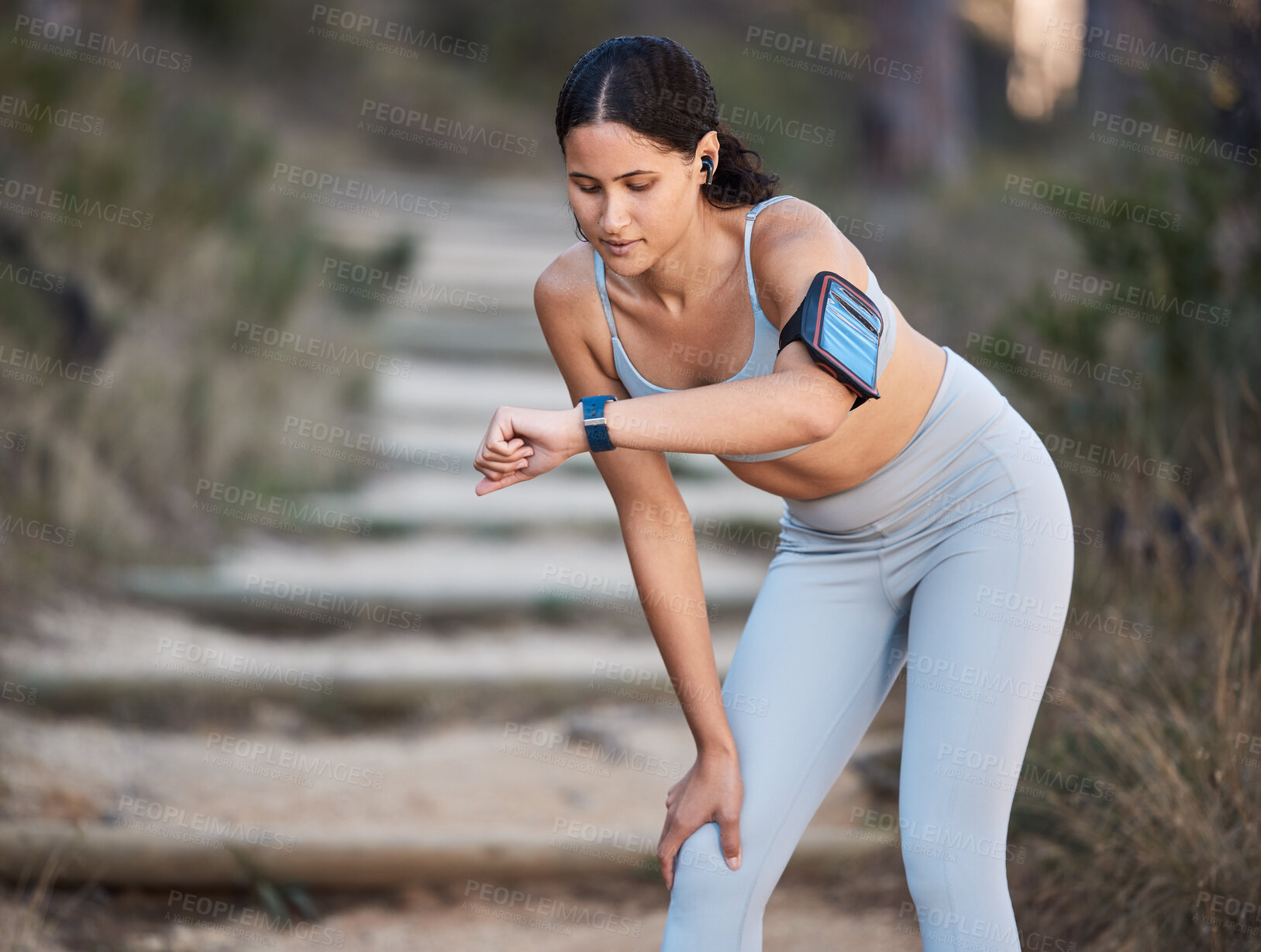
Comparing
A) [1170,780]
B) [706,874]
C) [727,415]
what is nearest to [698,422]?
[727,415]

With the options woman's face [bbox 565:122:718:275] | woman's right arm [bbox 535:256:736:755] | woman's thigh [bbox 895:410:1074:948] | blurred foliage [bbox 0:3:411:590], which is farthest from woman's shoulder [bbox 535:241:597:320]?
blurred foliage [bbox 0:3:411:590]

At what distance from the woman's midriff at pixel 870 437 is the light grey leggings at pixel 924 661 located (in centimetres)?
2

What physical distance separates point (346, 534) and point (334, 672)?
4.44ft

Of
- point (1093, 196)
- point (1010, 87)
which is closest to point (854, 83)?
point (1010, 87)

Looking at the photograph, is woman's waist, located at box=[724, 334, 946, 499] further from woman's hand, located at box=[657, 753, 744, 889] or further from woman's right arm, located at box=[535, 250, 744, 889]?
woman's hand, located at box=[657, 753, 744, 889]

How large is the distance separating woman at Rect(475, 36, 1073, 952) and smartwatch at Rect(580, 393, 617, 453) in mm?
184

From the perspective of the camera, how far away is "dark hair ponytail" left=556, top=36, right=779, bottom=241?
1508mm

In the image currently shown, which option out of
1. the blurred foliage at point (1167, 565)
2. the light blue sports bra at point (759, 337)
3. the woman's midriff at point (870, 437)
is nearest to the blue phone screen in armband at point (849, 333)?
the light blue sports bra at point (759, 337)

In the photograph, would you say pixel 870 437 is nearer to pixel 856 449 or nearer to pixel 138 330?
pixel 856 449

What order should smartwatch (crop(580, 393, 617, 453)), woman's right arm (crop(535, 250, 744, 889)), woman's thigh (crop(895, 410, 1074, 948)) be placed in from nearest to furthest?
smartwatch (crop(580, 393, 617, 453)) < woman's thigh (crop(895, 410, 1074, 948)) < woman's right arm (crop(535, 250, 744, 889))

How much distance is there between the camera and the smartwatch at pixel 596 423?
140cm

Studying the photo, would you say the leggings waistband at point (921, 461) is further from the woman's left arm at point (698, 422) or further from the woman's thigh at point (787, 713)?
the woman's left arm at point (698, 422)

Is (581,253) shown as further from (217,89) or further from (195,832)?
(217,89)

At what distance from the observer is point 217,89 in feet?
31.4
